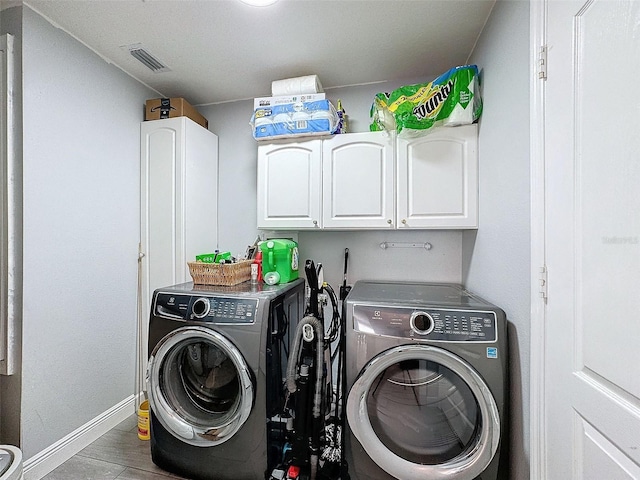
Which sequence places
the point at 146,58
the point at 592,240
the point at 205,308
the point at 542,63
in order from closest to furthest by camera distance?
the point at 592,240 < the point at 542,63 < the point at 205,308 < the point at 146,58

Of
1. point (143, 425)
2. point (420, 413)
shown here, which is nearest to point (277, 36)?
point (420, 413)

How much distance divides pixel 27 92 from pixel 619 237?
2.59 meters

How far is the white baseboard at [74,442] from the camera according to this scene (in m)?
1.64

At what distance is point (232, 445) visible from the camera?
158cm

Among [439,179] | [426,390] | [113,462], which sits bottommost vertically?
[113,462]

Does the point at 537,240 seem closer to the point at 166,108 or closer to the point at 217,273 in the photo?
the point at 217,273

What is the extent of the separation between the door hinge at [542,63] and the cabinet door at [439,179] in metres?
0.71

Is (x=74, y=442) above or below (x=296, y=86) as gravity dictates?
below

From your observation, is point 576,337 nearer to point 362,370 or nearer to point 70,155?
point 362,370

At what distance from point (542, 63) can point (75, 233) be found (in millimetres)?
2511

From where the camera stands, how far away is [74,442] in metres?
1.84

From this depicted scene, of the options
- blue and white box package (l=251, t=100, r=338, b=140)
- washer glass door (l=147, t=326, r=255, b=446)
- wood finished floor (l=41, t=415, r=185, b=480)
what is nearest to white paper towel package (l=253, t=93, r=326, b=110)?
blue and white box package (l=251, t=100, r=338, b=140)

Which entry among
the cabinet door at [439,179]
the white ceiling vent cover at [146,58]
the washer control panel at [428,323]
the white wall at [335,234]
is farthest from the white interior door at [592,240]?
the white ceiling vent cover at [146,58]

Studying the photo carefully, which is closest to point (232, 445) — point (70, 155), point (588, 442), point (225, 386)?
point (225, 386)
